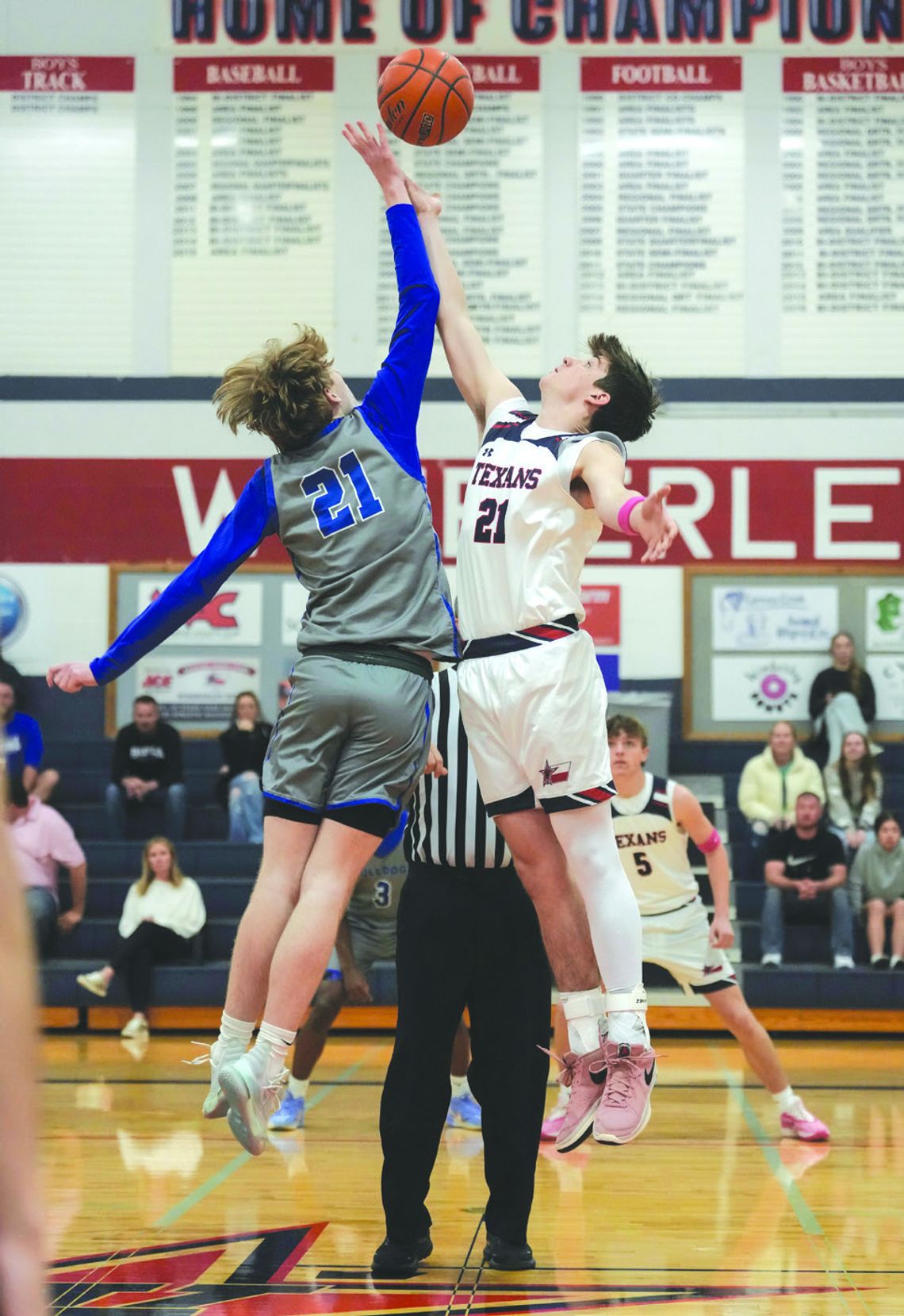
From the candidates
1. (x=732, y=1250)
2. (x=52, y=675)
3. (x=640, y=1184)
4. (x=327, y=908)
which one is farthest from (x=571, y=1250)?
(x=52, y=675)

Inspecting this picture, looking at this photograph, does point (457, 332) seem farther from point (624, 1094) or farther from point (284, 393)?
point (624, 1094)

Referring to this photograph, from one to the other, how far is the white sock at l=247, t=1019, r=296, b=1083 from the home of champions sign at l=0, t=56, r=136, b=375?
1131cm

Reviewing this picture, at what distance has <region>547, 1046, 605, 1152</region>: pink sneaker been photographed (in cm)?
418

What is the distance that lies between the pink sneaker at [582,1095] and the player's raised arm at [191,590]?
1710mm

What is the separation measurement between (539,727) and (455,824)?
2.56 ft

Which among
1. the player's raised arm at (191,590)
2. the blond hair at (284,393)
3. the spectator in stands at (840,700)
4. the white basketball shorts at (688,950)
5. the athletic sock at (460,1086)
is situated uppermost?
the blond hair at (284,393)

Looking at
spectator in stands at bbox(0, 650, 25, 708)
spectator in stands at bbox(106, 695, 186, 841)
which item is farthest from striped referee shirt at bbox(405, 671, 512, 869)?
spectator in stands at bbox(0, 650, 25, 708)

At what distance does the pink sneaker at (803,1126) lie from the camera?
7.02m

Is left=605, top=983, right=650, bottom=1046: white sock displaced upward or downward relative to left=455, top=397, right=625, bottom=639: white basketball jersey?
downward

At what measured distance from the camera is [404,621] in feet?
14.3

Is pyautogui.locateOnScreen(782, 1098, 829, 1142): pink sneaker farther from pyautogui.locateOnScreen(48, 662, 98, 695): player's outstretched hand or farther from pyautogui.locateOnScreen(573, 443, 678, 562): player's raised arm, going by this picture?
pyautogui.locateOnScreen(48, 662, 98, 695): player's outstretched hand

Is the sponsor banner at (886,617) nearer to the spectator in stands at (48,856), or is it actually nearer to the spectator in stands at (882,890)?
the spectator in stands at (882,890)

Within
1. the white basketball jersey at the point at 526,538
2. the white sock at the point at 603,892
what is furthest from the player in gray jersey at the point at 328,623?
the white sock at the point at 603,892

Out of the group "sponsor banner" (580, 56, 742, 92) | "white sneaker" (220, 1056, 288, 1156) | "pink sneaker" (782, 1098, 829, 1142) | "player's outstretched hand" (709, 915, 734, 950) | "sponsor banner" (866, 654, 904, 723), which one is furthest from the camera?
"sponsor banner" (580, 56, 742, 92)
